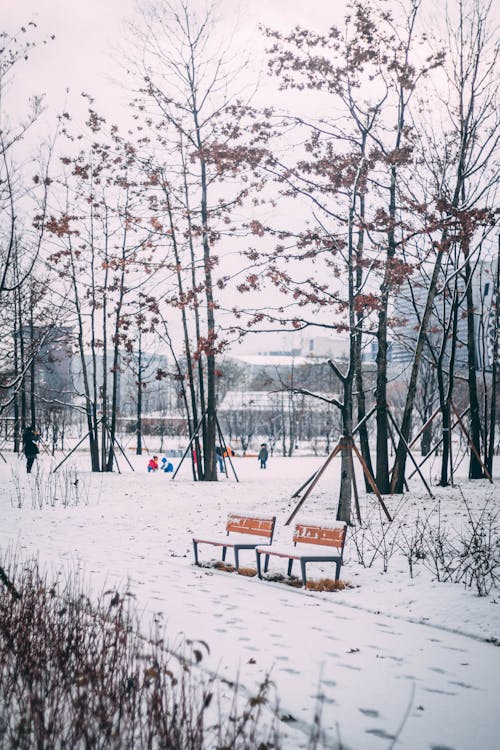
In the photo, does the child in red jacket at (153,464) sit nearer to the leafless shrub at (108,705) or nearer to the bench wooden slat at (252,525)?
the bench wooden slat at (252,525)

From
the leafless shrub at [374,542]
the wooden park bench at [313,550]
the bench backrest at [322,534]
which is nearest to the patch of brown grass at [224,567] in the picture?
the wooden park bench at [313,550]

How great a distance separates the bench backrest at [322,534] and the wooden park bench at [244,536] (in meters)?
0.56

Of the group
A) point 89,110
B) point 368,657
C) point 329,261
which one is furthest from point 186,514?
point 89,110

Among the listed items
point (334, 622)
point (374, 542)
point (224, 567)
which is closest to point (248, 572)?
point (224, 567)

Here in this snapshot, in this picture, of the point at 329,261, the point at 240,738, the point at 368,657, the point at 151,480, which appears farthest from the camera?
the point at 151,480

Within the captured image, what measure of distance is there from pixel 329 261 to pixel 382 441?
15.1 feet

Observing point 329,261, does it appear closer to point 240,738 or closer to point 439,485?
point 439,485

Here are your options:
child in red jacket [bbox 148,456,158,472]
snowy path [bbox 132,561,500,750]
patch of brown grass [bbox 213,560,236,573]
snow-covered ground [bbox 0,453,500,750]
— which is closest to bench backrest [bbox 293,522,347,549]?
snow-covered ground [bbox 0,453,500,750]

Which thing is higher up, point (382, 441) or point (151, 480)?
point (382, 441)

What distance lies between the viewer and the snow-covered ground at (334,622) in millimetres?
4324

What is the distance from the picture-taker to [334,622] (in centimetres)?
657

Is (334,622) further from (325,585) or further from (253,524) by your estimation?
(253,524)

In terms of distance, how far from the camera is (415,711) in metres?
4.44

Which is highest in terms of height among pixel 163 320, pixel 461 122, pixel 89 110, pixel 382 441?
pixel 89 110
